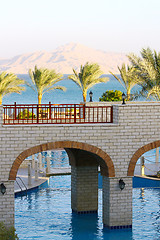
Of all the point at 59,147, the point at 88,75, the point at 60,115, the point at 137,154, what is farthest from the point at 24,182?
the point at 88,75

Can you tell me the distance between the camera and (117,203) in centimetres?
2139

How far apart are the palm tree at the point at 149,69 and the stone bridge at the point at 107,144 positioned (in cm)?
1165

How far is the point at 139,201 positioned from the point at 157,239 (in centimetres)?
687

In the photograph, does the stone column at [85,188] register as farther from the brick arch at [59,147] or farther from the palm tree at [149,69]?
the palm tree at [149,69]

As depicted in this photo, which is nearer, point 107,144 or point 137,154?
point 107,144

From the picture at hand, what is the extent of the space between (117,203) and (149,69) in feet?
45.4

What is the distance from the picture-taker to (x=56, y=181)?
33.7m

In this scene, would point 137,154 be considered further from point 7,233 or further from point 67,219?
point 7,233

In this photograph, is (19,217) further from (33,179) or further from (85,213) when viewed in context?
(33,179)

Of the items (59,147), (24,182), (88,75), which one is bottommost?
(24,182)

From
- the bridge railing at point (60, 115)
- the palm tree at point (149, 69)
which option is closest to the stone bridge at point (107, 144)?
the bridge railing at point (60, 115)

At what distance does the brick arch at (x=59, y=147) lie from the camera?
2023 cm

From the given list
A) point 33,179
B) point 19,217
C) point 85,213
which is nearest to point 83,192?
point 85,213

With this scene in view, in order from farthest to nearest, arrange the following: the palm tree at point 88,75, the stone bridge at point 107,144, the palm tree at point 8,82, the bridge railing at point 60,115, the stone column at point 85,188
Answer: the palm tree at point 88,75 → the palm tree at point 8,82 → the stone column at point 85,188 → the bridge railing at point 60,115 → the stone bridge at point 107,144
